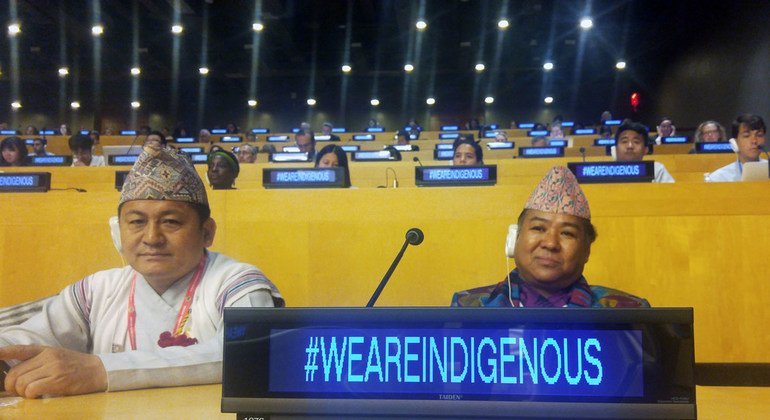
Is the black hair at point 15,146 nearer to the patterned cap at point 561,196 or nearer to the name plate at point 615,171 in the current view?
the name plate at point 615,171

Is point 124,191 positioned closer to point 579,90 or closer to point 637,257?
point 637,257

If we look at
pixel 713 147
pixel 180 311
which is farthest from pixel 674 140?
pixel 180 311

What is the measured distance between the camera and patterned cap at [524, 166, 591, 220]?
2.05m

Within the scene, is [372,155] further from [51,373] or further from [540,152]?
[51,373]

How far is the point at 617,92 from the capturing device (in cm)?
2245

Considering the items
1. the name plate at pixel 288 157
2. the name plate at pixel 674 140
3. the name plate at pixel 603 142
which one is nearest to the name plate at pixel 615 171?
the name plate at pixel 288 157

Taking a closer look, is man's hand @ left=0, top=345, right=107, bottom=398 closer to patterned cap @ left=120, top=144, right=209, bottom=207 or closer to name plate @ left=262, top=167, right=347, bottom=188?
patterned cap @ left=120, top=144, right=209, bottom=207

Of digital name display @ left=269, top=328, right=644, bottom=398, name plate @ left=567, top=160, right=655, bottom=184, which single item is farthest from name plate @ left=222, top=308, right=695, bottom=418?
name plate @ left=567, top=160, right=655, bottom=184

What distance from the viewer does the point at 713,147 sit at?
27.4 feet

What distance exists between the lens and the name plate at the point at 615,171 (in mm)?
3846

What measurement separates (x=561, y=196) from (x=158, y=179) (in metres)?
1.22

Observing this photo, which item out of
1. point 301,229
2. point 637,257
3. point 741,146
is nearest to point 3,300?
point 301,229

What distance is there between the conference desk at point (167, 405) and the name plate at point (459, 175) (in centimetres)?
305

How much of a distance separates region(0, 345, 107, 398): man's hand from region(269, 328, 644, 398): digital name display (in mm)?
568
